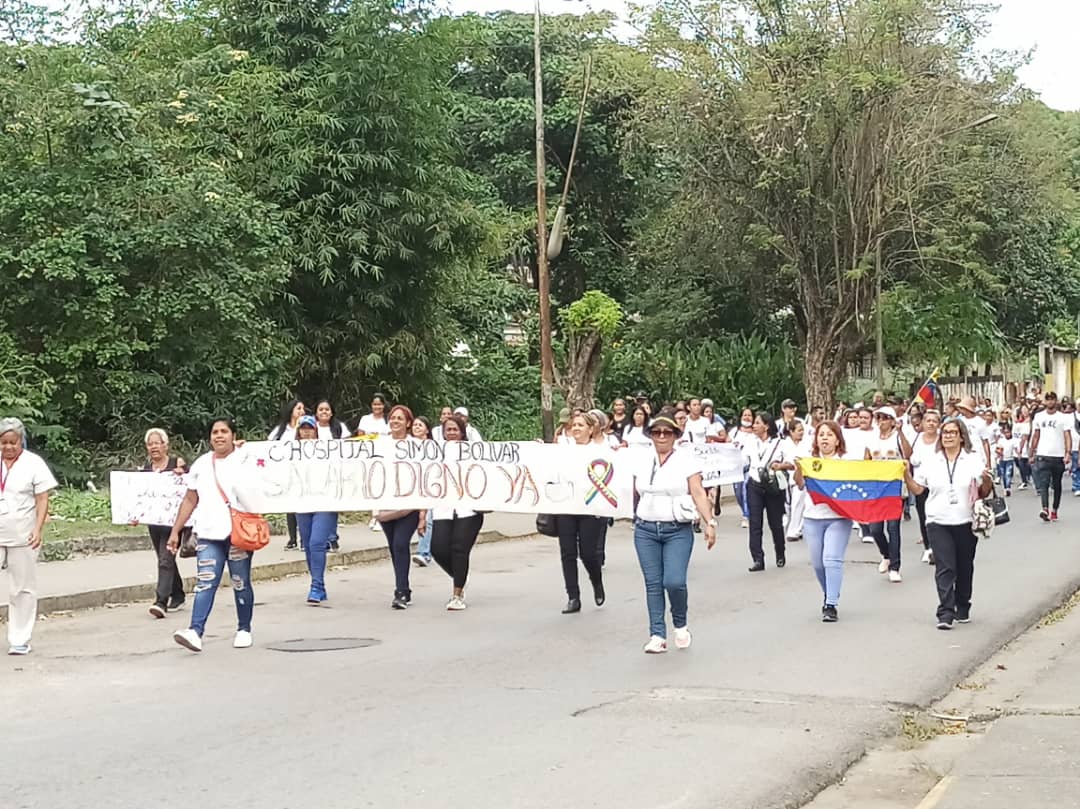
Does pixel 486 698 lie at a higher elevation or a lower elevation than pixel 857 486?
lower

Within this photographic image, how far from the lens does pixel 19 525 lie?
36.2 feet

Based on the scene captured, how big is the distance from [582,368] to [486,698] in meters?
25.8

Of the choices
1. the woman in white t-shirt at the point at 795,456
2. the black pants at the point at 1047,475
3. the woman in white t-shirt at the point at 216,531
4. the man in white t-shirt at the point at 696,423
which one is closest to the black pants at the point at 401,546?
the woman in white t-shirt at the point at 216,531

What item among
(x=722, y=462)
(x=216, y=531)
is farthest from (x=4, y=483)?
(x=722, y=462)

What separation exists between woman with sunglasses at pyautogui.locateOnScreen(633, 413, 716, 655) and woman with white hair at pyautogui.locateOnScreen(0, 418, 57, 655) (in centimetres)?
438

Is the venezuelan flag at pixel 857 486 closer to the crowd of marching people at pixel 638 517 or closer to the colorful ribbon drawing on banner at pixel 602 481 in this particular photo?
the crowd of marching people at pixel 638 517

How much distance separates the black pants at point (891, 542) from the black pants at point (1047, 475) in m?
7.62

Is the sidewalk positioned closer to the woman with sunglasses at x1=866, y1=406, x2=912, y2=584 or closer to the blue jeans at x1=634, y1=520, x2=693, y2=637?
the blue jeans at x1=634, y1=520, x2=693, y2=637

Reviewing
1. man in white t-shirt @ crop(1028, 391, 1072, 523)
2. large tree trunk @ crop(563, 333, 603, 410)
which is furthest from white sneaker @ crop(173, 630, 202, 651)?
large tree trunk @ crop(563, 333, 603, 410)

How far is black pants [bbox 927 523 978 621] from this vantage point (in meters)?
12.0

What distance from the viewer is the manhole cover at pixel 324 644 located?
1120 cm

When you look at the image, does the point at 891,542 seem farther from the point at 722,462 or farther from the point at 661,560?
the point at 661,560

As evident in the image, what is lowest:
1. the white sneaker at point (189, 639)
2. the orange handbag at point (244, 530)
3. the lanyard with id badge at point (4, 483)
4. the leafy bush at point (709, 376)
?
the white sneaker at point (189, 639)

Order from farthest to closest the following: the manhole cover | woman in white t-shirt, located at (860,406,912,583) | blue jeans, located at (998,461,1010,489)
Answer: blue jeans, located at (998,461,1010,489)
woman in white t-shirt, located at (860,406,912,583)
the manhole cover
